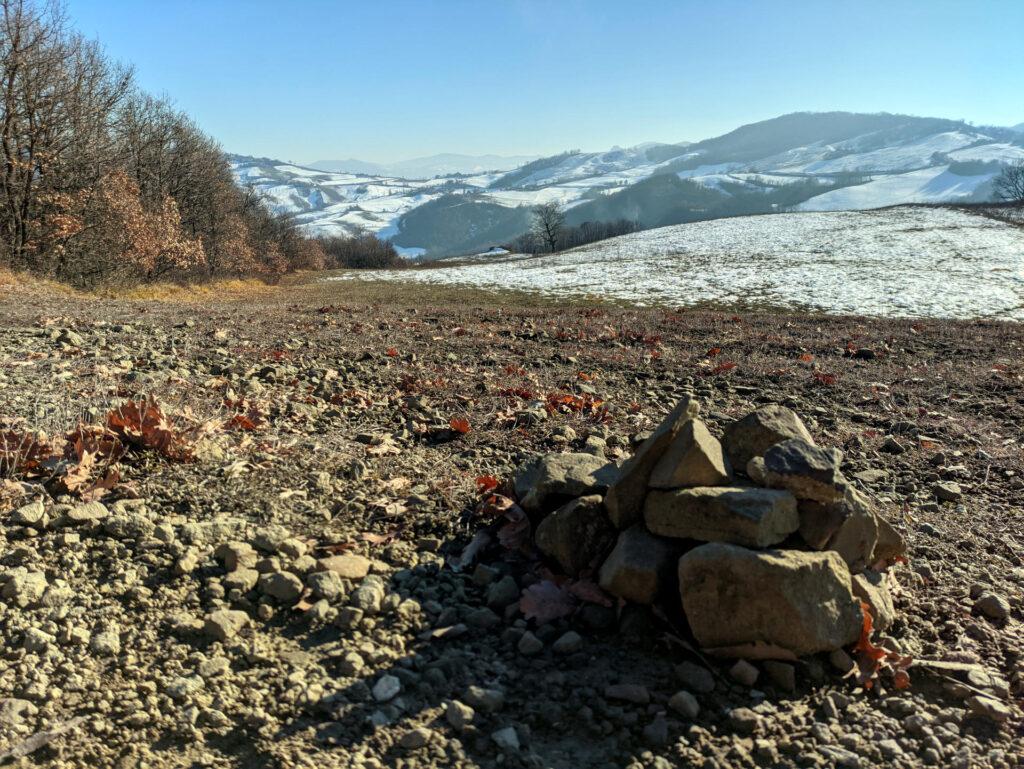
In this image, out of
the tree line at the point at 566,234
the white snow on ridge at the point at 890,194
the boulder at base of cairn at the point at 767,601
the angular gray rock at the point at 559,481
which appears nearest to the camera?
the boulder at base of cairn at the point at 767,601

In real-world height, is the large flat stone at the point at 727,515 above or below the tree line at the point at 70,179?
below

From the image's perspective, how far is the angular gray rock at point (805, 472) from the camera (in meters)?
3.13

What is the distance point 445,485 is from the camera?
443cm

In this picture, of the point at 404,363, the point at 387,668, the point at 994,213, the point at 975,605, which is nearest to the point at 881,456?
the point at 975,605

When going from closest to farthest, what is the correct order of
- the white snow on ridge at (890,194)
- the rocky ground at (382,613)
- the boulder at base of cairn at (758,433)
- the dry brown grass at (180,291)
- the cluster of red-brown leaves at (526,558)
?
1. the rocky ground at (382,613)
2. the cluster of red-brown leaves at (526,558)
3. the boulder at base of cairn at (758,433)
4. the dry brown grass at (180,291)
5. the white snow on ridge at (890,194)

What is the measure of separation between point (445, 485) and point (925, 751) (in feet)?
9.74

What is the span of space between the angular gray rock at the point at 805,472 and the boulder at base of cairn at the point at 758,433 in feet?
0.99

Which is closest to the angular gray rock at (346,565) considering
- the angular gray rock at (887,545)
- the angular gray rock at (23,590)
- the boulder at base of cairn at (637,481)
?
the angular gray rock at (23,590)

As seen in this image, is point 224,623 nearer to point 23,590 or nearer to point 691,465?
point 23,590

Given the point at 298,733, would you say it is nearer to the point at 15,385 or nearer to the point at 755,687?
the point at 755,687

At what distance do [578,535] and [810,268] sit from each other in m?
35.7

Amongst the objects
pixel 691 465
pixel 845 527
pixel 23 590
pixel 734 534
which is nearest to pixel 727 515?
pixel 734 534

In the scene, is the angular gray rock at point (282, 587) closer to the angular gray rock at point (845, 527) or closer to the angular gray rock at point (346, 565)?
the angular gray rock at point (346, 565)

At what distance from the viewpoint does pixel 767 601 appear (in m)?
2.77
